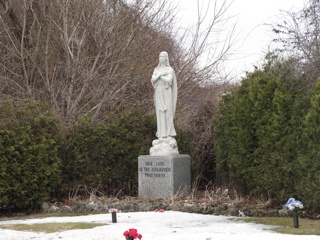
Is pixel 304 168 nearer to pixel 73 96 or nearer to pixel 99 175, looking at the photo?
pixel 99 175

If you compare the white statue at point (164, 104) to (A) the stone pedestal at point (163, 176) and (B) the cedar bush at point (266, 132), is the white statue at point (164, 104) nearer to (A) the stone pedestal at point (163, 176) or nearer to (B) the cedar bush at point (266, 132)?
(A) the stone pedestal at point (163, 176)

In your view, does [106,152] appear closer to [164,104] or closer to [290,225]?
[164,104]

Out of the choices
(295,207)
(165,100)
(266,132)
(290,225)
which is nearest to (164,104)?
(165,100)

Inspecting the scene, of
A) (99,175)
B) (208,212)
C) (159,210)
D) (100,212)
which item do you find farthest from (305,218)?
(99,175)

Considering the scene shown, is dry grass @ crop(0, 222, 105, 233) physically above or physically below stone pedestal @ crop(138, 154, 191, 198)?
below

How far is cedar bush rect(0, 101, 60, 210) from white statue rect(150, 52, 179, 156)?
2.52 meters

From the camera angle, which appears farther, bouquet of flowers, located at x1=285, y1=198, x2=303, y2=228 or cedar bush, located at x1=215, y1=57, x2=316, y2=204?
cedar bush, located at x1=215, y1=57, x2=316, y2=204

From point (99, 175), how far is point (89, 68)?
4.17 metres

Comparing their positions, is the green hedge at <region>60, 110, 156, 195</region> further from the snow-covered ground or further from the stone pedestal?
the snow-covered ground

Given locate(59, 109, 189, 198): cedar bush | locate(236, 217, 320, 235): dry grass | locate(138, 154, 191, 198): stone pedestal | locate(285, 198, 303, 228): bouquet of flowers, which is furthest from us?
locate(59, 109, 189, 198): cedar bush

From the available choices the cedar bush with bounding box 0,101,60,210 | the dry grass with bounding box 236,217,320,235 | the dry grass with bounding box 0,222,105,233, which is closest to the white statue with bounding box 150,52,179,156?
the cedar bush with bounding box 0,101,60,210

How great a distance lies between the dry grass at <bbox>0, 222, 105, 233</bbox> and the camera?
11.0 m

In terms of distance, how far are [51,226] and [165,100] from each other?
5.25 meters

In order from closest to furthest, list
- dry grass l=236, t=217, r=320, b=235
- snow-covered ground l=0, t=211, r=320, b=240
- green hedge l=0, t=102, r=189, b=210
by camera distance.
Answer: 1. snow-covered ground l=0, t=211, r=320, b=240
2. dry grass l=236, t=217, r=320, b=235
3. green hedge l=0, t=102, r=189, b=210
